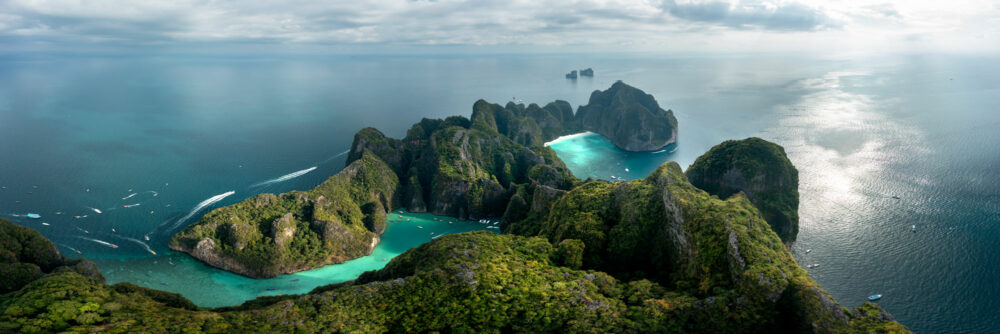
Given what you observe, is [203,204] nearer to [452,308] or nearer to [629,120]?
[452,308]

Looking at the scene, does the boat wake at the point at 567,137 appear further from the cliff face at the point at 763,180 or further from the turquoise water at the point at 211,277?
the turquoise water at the point at 211,277

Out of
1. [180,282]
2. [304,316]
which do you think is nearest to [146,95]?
[180,282]

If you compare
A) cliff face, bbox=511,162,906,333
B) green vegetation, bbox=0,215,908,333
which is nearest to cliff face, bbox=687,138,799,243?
cliff face, bbox=511,162,906,333

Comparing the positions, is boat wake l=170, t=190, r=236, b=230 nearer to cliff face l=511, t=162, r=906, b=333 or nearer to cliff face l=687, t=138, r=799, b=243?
cliff face l=511, t=162, r=906, b=333

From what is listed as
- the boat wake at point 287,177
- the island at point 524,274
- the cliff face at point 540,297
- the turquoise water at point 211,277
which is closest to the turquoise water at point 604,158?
the island at point 524,274

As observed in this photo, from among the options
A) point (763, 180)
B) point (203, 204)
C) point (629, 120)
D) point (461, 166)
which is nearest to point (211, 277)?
point (203, 204)

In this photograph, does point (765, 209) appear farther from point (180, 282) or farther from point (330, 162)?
point (330, 162)

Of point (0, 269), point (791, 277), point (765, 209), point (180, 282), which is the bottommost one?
point (180, 282)
